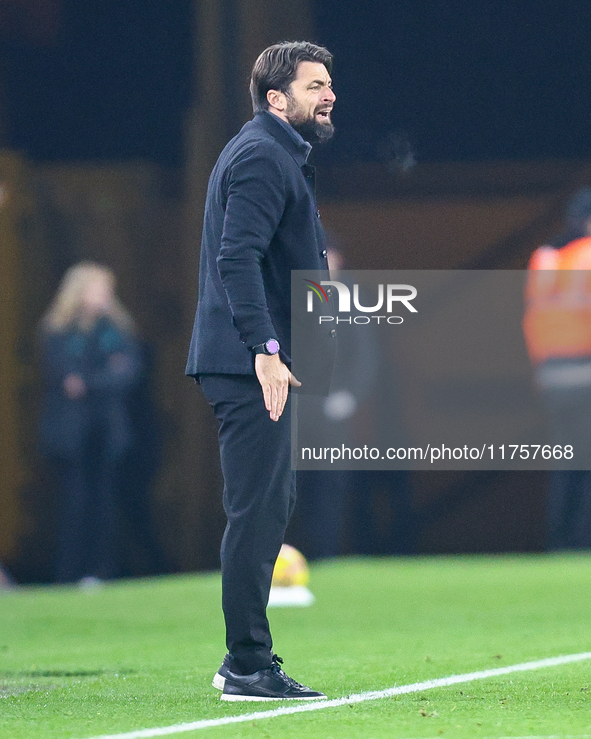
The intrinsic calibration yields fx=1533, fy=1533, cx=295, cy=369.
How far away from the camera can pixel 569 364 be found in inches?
404

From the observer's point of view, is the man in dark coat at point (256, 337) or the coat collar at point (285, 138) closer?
the man in dark coat at point (256, 337)

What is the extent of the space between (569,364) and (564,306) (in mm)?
391

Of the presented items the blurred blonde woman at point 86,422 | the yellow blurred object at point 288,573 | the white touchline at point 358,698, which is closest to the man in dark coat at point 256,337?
the white touchline at point 358,698

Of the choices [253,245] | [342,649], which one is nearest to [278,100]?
[253,245]

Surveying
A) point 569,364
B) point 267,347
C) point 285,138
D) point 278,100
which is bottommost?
point 569,364

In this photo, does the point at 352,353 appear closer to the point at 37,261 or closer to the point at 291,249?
the point at 37,261

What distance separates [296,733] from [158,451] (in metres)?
6.64

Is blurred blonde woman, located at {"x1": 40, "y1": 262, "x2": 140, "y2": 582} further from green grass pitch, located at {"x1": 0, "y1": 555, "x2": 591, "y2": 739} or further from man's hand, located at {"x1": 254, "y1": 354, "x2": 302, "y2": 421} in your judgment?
man's hand, located at {"x1": 254, "y1": 354, "x2": 302, "y2": 421}

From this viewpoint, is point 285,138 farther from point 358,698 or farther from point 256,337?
point 358,698

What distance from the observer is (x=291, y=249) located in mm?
4555

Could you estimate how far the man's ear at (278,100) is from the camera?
4656 millimetres

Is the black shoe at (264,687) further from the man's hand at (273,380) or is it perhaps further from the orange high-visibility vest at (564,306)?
the orange high-visibility vest at (564,306)

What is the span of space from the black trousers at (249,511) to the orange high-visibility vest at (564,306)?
6.03 m

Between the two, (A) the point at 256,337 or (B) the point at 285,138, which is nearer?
(A) the point at 256,337
